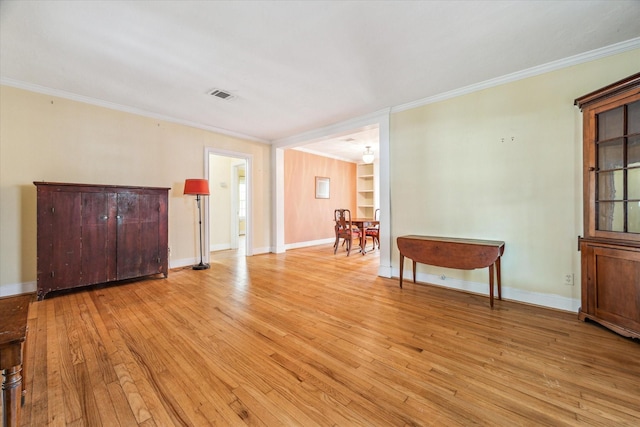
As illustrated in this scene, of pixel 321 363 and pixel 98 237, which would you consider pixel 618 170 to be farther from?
pixel 98 237

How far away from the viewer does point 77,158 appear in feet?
11.1

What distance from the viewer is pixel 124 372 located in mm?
1579

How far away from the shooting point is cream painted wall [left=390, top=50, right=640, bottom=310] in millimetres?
2486

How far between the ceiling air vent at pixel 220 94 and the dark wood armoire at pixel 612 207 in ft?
11.9

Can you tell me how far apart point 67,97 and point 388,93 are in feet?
13.3

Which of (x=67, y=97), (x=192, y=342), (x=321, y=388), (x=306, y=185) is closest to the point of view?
(x=321, y=388)

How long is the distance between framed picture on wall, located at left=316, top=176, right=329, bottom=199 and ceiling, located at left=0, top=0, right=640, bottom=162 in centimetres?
349

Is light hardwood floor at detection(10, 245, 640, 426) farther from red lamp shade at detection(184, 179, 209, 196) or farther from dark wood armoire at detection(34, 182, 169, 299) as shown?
red lamp shade at detection(184, 179, 209, 196)

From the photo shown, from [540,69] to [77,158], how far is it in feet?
18.0

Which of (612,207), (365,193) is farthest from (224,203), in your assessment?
(612,207)

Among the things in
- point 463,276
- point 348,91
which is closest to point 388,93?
point 348,91

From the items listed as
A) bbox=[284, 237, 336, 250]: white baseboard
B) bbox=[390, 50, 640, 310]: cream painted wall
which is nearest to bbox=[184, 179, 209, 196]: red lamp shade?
bbox=[284, 237, 336, 250]: white baseboard

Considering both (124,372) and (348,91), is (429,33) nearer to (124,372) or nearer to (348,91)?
(348,91)

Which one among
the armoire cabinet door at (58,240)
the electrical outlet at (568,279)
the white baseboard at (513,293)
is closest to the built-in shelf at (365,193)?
the white baseboard at (513,293)
